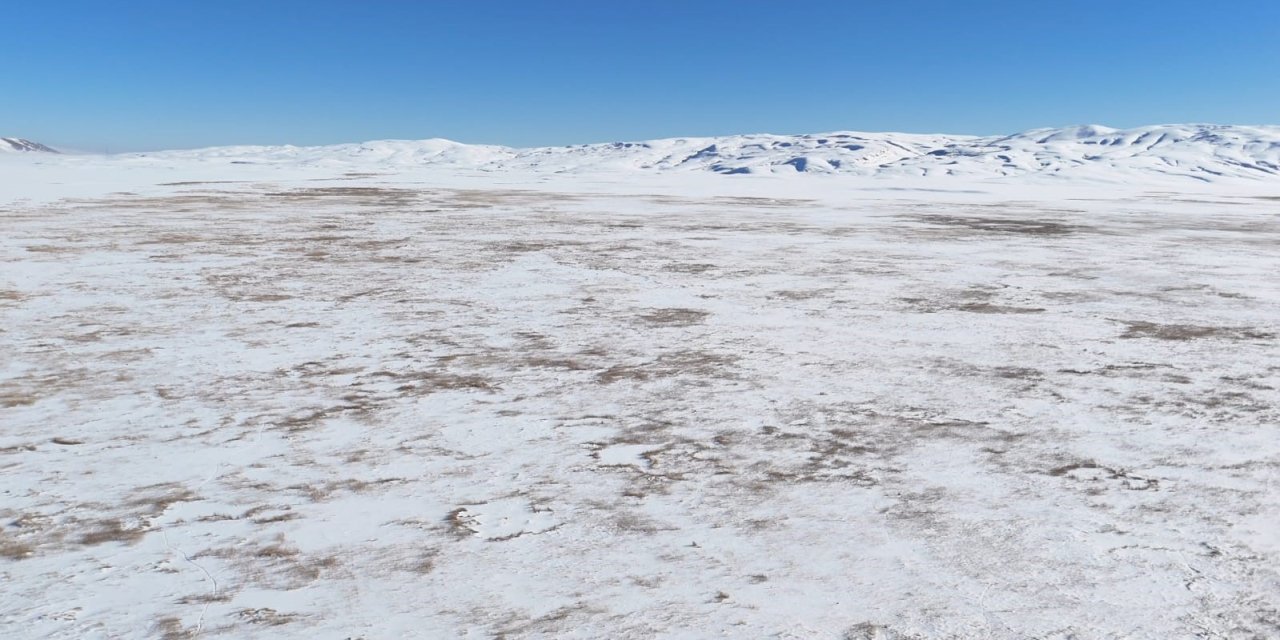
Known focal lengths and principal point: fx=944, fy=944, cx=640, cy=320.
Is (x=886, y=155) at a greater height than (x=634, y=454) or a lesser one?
greater

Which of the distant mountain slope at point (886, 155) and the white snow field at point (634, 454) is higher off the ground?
the distant mountain slope at point (886, 155)

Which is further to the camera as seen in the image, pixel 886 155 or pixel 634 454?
pixel 886 155

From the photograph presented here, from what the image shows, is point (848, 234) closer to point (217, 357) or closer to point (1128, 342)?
point (1128, 342)

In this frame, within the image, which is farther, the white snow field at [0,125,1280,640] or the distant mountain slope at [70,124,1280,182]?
the distant mountain slope at [70,124,1280,182]

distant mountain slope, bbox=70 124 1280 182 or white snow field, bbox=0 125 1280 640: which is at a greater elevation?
distant mountain slope, bbox=70 124 1280 182
